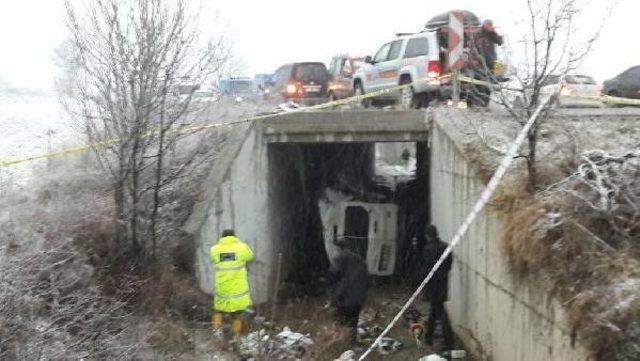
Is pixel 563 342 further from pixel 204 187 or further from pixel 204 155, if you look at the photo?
pixel 204 155

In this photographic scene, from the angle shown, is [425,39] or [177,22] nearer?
[177,22]

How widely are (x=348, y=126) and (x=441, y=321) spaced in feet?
14.8

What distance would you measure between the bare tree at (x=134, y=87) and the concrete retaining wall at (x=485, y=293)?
4.45 metres

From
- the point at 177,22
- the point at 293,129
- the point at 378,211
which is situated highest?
the point at 177,22

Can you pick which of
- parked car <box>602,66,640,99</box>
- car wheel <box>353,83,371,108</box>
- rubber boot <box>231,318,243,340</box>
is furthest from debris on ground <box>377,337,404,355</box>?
parked car <box>602,66,640,99</box>

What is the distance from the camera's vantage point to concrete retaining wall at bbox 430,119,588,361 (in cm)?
587

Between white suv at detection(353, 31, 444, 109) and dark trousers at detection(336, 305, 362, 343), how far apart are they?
5405 mm

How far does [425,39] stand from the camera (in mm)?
13297

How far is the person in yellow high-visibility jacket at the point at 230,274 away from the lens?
29.6ft

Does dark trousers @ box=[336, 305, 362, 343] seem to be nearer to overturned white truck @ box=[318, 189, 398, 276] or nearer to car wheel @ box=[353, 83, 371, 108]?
overturned white truck @ box=[318, 189, 398, 276]

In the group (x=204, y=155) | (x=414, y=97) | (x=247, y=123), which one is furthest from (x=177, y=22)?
(x=414, y=97)

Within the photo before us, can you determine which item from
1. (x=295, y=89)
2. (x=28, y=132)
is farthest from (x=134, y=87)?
(x=28, y=132)

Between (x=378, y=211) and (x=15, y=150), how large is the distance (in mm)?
10305

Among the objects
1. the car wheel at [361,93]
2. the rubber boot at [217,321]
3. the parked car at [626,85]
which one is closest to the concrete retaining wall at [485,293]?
the rubber boot at [217,321]
